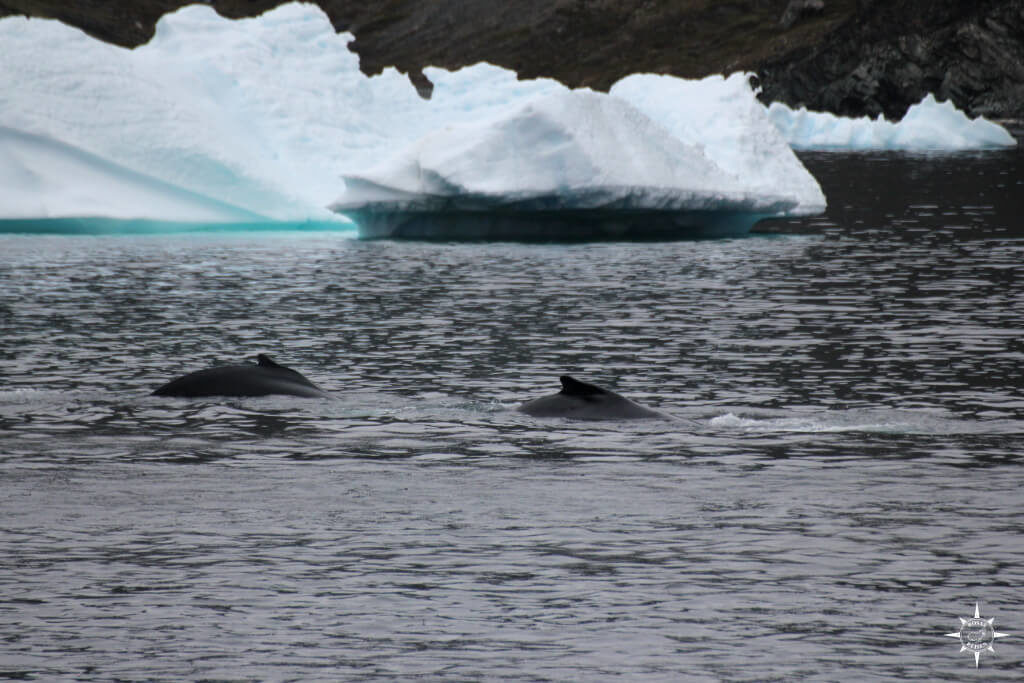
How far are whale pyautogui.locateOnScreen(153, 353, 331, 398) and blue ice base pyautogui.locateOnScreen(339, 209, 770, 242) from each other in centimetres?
2342

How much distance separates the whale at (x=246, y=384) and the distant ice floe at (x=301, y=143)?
66.7 feet

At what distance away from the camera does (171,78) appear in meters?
45.5

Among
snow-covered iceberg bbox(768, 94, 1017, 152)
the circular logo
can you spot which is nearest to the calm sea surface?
the circular logo

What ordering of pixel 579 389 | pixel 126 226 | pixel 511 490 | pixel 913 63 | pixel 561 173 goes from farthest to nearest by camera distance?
pixel 913 63 < pixel 126 226 < pixel 561 173 < pixel 579 389 < pixel 511 490

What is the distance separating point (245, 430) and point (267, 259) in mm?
22115

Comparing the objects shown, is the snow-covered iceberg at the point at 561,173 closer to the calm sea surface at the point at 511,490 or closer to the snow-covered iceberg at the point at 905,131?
the calm sea surface at the point at 511,490

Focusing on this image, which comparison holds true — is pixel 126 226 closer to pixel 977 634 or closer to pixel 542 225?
pixel 542 225

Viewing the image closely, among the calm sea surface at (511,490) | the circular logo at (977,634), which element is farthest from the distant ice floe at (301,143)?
the circular logo at (977,634)

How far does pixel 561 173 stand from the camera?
40062mm

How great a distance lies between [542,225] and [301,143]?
7.49 meters

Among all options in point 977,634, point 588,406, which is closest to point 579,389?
point 588,406

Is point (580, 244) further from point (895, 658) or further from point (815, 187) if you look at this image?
point (895, 658)

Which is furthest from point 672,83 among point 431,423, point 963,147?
point 963,147

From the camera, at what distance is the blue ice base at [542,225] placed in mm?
43500
